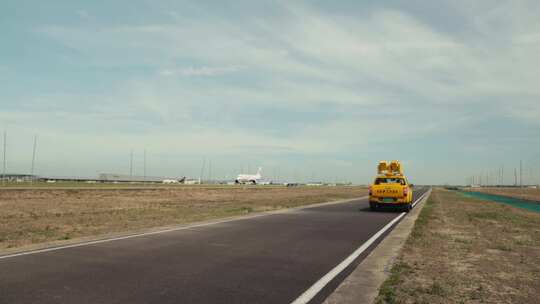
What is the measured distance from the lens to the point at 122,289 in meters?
5.77

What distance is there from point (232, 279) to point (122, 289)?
64.0 inches

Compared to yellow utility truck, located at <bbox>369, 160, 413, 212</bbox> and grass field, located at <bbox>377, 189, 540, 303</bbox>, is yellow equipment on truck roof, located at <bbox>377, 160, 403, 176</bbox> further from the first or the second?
grass field, located at <bbox>377, 189, 540, 303</bbox>

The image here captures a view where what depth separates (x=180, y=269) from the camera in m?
7.14

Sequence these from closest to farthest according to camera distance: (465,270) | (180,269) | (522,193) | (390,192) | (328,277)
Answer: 1. (328,277)
2. (180,269)
3. (465,270)
4. (390,192)
5. (522,193)

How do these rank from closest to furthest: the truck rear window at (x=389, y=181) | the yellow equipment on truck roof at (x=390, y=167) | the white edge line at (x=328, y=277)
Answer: the white edge line at (x=328, y=277)
the truck rear window at (x=389, y=181)
the yellow equipment on truck roof at (x=390, y=167)

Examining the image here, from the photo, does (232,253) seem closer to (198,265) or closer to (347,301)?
(198,265)

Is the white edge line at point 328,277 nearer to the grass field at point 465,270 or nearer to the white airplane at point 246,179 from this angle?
the grass field at point 465,270

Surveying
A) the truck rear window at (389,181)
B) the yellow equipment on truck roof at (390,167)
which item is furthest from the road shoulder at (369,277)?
the yellow equipment on truck roof at (390,167)

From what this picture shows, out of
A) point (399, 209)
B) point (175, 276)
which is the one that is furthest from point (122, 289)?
point (399, 209)

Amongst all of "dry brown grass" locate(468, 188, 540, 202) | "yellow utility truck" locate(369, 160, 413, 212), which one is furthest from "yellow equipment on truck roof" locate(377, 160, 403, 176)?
"dry brown grass" locate(468, 188, 540, 202)

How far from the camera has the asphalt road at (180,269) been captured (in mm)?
5492

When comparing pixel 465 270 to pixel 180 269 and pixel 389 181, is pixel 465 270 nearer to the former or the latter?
pixel 180 269

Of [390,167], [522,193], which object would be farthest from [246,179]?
[390,167]

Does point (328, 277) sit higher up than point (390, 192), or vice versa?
point (390, 192)
